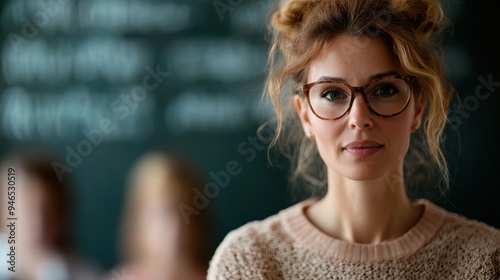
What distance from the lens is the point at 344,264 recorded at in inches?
46.6

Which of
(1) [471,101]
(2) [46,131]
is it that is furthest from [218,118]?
(1) [471,101]

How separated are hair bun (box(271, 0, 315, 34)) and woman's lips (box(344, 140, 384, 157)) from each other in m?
0.25

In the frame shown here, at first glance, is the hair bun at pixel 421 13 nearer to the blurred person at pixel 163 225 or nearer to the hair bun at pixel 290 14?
the hair bun at pixel 290 14

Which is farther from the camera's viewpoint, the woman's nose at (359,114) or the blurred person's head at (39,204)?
the blurred person's head at (39,204)

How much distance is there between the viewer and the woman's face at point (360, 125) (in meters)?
1.13

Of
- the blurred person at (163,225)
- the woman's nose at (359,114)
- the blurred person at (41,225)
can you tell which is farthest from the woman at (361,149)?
the blurred person at (41,225)

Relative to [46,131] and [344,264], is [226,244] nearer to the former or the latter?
[344,264]

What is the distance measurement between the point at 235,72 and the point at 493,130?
80 cm

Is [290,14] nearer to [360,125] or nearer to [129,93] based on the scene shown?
[360,125]

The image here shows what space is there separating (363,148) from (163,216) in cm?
100

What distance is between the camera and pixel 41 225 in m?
2.04

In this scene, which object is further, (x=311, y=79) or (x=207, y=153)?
(x=207, y=153)

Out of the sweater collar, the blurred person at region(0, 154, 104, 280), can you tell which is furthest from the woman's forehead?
the blurred person at region(0, 154, 104, 280)

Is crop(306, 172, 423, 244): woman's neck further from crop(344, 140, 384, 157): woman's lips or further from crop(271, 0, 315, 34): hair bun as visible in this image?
crop(271, 0, 315, 34): hair bun
